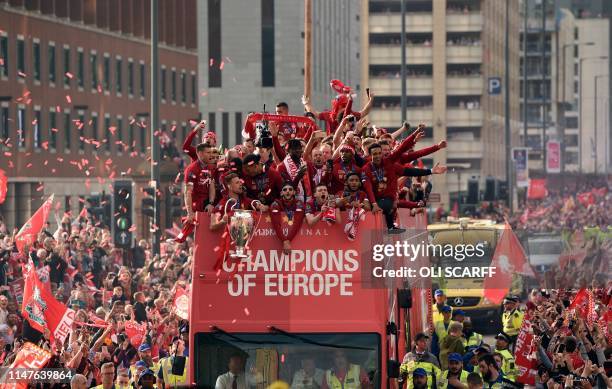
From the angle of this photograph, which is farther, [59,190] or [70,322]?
[59,190]

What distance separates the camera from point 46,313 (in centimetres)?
2119

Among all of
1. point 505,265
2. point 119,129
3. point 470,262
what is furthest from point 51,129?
point 470,262

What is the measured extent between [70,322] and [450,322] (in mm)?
4671

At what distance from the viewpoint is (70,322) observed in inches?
826

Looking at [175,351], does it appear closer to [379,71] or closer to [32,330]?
[32,330]

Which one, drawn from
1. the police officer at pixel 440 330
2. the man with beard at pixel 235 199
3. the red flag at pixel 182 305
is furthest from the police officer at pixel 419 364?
the police officer at pixel 440 330

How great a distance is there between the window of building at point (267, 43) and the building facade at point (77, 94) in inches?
814

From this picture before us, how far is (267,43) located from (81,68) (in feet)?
122

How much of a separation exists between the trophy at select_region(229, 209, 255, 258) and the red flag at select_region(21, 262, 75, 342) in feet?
18.0

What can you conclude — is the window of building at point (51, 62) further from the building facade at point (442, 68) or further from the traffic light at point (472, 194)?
the building facade at point (442, 68)

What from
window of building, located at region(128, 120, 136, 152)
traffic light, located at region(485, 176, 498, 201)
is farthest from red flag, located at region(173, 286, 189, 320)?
window of building, located at region(128, 120, 136, 152)

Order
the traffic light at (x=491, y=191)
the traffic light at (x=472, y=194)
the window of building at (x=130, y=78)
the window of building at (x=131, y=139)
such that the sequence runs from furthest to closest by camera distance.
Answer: the window of building at (x=130, y=78) < the window of building at (x=131, y=139) < the traffic light at (x=491, y=191) < the traffic light at (x=472, y=194)

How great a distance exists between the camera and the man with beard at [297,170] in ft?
55.0

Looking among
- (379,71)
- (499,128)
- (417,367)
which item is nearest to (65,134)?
(417,367)
